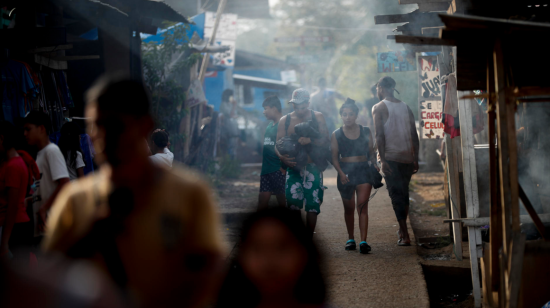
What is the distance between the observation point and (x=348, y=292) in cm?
450

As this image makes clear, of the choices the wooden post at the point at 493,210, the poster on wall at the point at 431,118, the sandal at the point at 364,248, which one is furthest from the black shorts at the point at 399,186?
the wooden post at the point at 493,210

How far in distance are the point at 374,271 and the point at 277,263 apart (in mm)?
2912

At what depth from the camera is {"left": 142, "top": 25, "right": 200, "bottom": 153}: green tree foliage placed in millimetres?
9484

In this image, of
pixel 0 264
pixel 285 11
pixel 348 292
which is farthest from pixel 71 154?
pixel 285 11

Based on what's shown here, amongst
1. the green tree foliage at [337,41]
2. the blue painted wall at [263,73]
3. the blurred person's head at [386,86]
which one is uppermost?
the green tree foliage at [337,41]

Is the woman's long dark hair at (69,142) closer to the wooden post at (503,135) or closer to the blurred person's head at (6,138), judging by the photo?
the blurred person's head at (6,138)

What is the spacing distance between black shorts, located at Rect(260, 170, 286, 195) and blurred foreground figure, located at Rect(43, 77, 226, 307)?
4.40 m

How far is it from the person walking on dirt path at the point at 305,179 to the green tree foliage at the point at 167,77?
4001 millimetres

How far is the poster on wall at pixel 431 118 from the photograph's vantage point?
762 centimetres

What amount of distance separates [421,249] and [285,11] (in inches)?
1721

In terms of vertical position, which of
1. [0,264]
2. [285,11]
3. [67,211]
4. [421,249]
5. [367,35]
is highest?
[285,11]

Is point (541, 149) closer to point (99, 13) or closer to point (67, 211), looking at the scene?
point (67, 211)

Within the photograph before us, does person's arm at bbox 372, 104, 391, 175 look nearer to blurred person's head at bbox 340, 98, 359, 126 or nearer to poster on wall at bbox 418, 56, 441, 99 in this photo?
blurred person's head at bbox 340, 98, 359, 126

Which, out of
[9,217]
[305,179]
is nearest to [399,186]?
[305,179]
